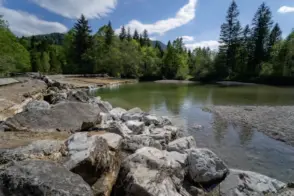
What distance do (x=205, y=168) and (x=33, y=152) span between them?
3167 mm

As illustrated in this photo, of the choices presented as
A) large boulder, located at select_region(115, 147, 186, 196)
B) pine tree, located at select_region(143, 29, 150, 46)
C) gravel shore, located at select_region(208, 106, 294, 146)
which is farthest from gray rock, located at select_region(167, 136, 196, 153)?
pine tree, located at select_region(143, 29, 150, 46)

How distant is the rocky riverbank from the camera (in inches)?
84.8

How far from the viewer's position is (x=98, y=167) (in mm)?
2994

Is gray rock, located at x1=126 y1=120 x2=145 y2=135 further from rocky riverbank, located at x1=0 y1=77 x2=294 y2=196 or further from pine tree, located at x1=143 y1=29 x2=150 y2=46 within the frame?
pine tree, located at x1=143 y1=29 x2=150 y2=46

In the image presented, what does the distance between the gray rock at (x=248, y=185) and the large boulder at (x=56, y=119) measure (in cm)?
364

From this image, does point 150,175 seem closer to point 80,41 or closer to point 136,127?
point 136,127

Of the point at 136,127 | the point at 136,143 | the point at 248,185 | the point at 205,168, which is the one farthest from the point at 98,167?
the point at 136,127

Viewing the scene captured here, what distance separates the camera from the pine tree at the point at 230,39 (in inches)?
1959

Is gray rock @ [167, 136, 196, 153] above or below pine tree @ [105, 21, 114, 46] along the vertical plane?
below

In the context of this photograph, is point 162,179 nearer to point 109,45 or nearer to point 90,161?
point 90,161

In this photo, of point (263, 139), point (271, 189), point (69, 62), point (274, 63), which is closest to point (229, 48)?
point (274, 63)

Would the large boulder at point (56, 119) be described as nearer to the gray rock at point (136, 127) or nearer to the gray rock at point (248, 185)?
the gray rock at point (136, 127)

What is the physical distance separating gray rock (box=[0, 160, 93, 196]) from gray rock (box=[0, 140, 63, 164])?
0.65 m

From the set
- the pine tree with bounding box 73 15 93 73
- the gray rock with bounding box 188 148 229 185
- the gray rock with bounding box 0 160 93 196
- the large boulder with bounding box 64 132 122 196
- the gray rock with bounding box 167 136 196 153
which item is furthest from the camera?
the pine tree with bounding box 73 15 93 73
